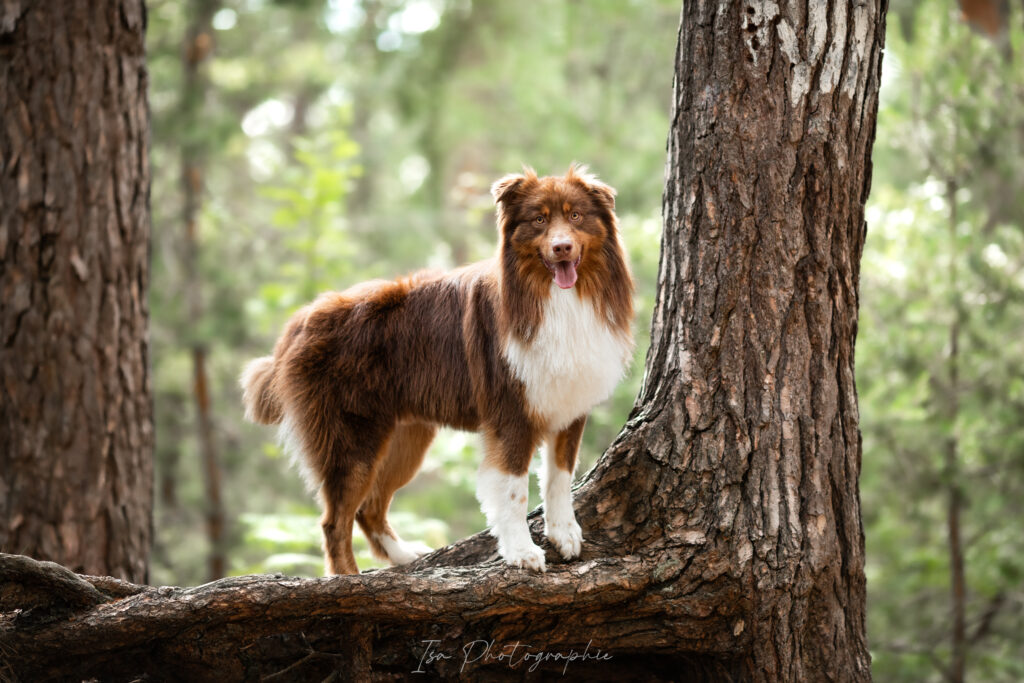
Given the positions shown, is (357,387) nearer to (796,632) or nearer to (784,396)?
(784,396)

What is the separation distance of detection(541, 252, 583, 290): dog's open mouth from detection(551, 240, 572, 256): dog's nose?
0.07 meters

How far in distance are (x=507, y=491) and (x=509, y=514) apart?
0.10 metres

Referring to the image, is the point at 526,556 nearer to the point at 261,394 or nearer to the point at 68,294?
the point at 261,394

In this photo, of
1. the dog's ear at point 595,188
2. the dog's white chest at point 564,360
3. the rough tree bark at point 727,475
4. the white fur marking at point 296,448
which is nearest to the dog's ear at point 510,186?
the dog's ear at point 595,188

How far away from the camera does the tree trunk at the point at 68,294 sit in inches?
182

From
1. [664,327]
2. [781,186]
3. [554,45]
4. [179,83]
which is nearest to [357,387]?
[664,327]

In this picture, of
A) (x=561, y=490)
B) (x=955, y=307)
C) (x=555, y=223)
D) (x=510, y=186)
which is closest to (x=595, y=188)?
(x=555, y=223)

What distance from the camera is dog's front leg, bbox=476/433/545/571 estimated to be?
3633mm

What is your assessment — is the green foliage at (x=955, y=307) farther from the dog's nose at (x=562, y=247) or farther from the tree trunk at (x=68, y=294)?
the tree trunk at (x=68, y=294)

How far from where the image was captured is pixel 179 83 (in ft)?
32.9

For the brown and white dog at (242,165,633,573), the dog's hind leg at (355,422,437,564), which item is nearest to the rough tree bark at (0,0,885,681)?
the brown and white dog at (242,165,633,573)

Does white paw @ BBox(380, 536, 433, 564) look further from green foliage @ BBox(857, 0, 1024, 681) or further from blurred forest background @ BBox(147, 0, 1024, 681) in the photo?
green foliage @ BBox(857, 0, 1024, 681)

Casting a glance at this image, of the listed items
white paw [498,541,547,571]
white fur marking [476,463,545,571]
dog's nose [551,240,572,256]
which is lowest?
white paw [498,541,547,571]

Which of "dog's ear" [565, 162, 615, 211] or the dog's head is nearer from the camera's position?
the dog's head
